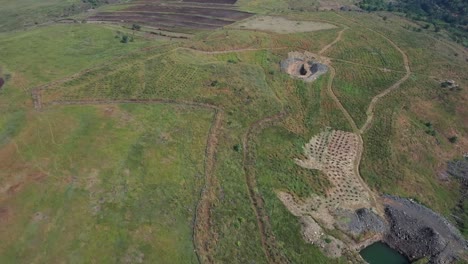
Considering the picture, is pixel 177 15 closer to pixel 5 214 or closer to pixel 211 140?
pixel 211 140

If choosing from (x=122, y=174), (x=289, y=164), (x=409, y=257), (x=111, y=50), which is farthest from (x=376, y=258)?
(x=111, y=50)

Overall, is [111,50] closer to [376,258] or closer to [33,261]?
[33,261]

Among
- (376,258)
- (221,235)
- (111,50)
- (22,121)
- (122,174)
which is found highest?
Result: (111,50)

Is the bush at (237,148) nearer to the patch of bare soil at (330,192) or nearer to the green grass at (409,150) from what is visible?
the patch of bare soil at (330,192)

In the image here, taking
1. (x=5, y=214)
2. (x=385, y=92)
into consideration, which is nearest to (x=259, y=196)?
(x=5, y=214)

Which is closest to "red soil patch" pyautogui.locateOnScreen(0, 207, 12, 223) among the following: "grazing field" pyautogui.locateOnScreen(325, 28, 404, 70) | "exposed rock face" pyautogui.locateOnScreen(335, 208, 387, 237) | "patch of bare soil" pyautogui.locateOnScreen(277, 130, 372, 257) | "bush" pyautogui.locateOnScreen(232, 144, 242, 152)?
"bush" pyautogui.locateOnScreen(232, 144, 242, 152)

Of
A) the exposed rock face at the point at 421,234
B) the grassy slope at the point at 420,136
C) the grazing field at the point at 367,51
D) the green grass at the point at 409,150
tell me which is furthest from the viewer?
the grazing field at the point at 367,51

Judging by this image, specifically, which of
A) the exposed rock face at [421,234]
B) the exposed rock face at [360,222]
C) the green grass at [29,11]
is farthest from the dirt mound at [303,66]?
the green grass at [29,11]
